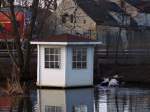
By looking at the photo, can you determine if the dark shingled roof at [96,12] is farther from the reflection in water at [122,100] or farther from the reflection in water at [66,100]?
the reflection in water at [66,100]

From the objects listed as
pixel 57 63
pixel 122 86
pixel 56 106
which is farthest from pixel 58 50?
pixel 56 106

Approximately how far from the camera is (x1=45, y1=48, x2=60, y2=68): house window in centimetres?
2961

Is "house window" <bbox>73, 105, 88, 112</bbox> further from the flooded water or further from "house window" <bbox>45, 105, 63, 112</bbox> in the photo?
"house window" <bbox>45, 105, 63, 112</bbox>

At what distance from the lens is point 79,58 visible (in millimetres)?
29922

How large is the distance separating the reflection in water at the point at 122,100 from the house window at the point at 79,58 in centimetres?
161

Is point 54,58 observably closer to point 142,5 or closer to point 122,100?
point 122,100

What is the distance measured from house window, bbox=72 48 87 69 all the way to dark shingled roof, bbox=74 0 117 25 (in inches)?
1870

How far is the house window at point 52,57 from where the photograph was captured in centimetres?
2961

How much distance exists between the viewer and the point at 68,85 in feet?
96.3

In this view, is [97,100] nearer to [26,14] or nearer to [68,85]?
[68,85]

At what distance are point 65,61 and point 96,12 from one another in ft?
174

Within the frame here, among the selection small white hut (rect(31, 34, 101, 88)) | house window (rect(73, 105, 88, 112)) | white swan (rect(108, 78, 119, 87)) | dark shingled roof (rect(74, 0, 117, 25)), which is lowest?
white swan (rect(108, 78, 119, 87))

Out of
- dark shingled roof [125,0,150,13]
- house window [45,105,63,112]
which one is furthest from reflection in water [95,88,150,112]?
dark shingled roof [125,0,150,13]

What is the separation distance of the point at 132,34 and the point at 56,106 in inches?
1686
